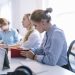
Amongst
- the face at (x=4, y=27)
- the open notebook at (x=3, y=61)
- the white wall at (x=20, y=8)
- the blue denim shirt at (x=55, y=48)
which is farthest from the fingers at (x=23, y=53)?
the white wall at (x=20, y=8)

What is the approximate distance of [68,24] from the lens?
11.6ft

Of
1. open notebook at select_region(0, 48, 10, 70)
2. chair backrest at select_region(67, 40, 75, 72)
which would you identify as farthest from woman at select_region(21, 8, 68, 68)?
open notebook at select_region(0, 48, 10, 70)

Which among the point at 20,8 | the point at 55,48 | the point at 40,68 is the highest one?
the point at 20,8

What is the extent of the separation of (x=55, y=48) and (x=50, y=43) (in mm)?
145

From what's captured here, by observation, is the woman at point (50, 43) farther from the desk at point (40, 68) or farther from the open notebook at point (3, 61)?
the open notebook at point (3, 61)

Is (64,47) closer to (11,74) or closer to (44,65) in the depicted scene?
(44,65)

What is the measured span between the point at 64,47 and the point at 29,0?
273 cm

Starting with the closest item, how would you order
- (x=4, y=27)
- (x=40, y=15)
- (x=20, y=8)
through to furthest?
(x=40, y=15), (x=4, y=27), (x=20, y=8)

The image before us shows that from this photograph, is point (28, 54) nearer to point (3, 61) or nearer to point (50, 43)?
point (50, 43)

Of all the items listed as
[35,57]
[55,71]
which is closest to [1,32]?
[35,57]

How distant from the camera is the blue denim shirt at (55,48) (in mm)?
1866

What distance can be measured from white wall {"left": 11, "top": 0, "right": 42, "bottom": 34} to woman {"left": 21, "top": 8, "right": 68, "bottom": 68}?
7.46 feet

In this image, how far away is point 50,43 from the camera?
6.57ft

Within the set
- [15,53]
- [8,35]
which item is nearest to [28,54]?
[15,53]
